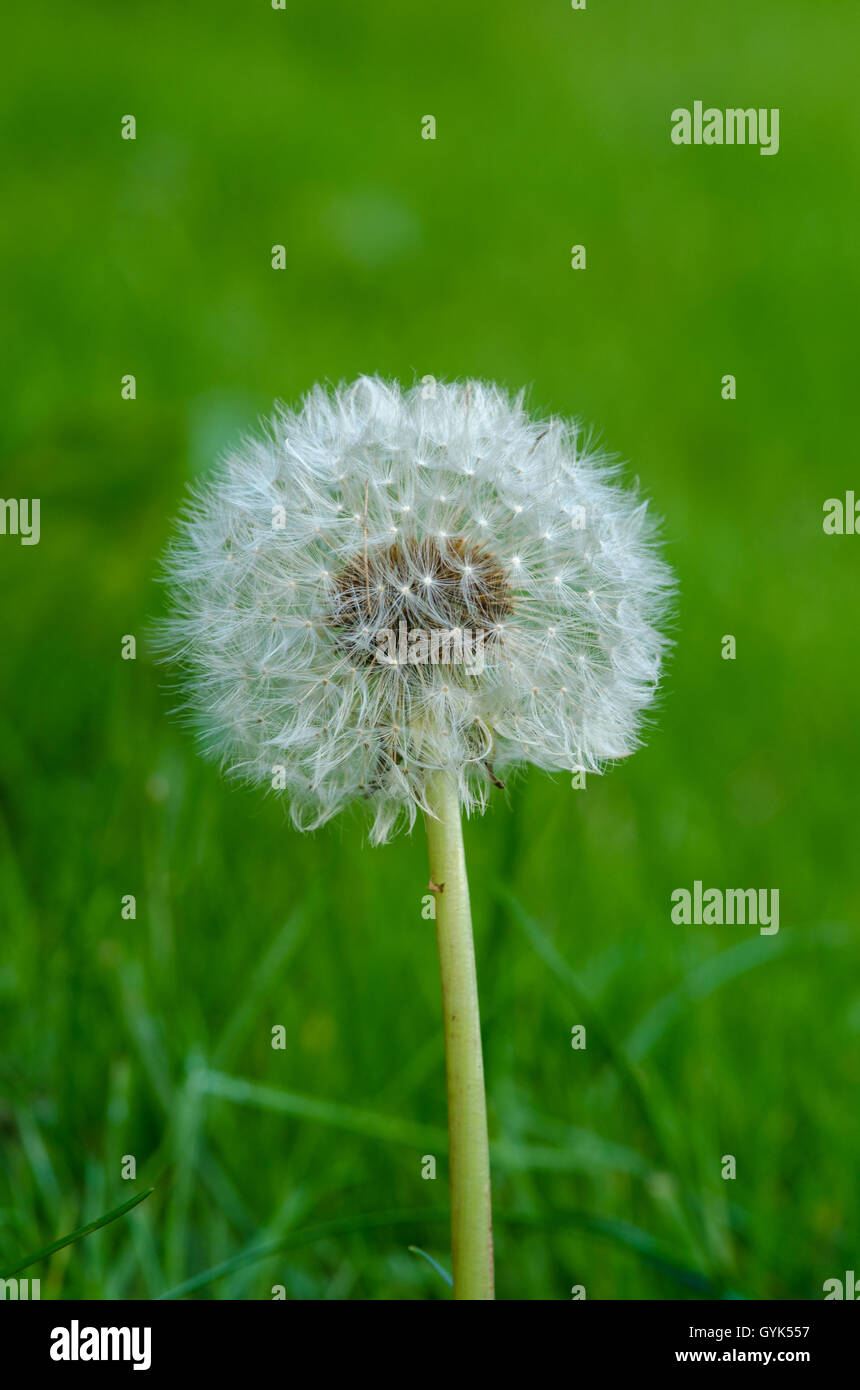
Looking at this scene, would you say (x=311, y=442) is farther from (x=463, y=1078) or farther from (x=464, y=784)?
(x=463, y=1078)

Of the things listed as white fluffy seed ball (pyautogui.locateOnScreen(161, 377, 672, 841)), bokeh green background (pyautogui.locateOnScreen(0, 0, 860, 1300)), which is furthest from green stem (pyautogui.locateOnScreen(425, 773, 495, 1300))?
bokeh green background (pyautogui.locateOnScreen(0, 0, 860, 1300))

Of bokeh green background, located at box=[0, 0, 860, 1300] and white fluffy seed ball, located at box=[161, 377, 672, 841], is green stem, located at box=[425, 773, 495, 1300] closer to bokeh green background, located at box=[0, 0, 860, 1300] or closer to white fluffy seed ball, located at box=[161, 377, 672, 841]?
white fluffy seed ball, located at box=[161, 377, 672, 841]

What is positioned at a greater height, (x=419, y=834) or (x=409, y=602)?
(x=409, y=602)

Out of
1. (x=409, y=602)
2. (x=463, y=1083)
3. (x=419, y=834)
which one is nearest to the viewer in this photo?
(x=463, y=1083)

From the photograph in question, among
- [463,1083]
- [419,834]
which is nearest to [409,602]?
[463,1083]

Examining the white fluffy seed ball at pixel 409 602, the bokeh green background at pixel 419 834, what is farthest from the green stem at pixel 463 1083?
the bokeh green background at pixel 419 834

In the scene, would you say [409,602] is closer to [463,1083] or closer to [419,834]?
[463,1083]
